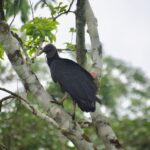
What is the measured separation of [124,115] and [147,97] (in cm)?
245

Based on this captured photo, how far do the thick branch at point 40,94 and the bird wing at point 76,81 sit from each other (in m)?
0.56

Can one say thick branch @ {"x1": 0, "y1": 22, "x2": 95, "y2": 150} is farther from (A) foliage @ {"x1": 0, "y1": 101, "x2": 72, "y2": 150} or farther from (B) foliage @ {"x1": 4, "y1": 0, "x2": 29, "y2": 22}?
(A) foliage @ {"x1": 0, "y1": 101, "x2": 72, "y2": 150}

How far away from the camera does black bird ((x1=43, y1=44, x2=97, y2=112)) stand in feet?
16.2

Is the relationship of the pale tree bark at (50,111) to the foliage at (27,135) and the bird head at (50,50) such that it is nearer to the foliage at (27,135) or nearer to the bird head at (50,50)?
the bird head at (50,50)

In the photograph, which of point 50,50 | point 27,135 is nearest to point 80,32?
point 50,50

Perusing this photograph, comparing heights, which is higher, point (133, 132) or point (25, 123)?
point (25, 123)

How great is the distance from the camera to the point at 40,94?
4383 millimetres

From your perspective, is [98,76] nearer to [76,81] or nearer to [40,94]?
[76,81]

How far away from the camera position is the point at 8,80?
14000mm

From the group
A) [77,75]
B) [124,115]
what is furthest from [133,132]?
[77,75]

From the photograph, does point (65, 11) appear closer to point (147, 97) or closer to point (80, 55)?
point (80, 55)

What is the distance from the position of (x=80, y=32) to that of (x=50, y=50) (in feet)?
3.38

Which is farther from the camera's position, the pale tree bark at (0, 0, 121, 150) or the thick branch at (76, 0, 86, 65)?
the thick branch at (76, 0, 86, 65)

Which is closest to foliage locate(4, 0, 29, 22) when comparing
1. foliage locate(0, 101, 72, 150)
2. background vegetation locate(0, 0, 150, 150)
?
background vegetation locate(0, 0, 150, 150)
